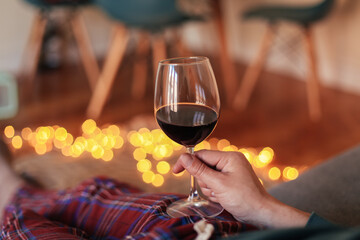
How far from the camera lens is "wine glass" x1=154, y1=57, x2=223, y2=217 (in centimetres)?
68

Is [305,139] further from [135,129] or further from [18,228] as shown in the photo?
[18,228]

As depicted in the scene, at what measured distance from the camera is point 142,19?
229 cm

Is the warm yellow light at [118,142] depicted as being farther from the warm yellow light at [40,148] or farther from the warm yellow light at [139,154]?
the warm yellow light at [40,148]

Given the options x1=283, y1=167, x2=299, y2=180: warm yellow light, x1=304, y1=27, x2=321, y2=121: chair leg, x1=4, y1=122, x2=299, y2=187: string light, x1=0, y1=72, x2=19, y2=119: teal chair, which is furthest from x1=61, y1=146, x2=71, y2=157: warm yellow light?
x1=304, y1=27, x2=321, y2=121: chair leg

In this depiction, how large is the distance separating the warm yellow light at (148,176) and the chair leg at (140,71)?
102cm

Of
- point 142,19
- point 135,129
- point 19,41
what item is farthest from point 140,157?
point 19,41

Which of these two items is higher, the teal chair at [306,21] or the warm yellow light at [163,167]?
the teal chair at [306,21]

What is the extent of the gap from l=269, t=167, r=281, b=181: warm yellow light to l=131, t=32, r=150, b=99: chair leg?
45.2 inches

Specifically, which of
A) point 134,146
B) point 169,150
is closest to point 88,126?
point 134,146

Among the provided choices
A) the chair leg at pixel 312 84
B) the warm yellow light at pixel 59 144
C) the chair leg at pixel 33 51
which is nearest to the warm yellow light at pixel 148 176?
the warm yellow light at pixel 59 144

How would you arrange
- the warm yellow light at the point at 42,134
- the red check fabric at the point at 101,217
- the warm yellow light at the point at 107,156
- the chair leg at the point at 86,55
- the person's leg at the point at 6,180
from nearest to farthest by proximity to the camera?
the red check fabric at the point at 101,217 < the person's leg at the point at 6,180 < the warm yellow light at the point at 107,156 < the warm yellow light at the point at 42,134 < the chair leg at the point at 86,55

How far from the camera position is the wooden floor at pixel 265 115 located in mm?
2051

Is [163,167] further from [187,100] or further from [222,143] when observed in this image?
[187,100]

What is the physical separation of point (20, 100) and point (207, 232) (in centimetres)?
234
